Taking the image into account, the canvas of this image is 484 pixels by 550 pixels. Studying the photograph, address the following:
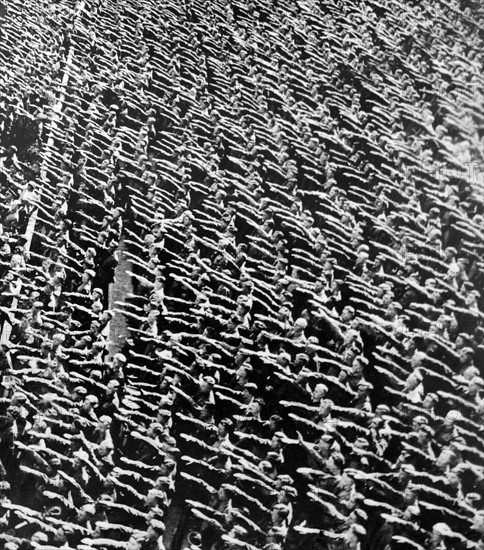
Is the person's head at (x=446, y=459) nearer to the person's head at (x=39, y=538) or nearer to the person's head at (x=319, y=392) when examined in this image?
the person's head at (x=319, y=392)

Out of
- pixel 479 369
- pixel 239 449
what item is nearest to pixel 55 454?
pixel 239 449

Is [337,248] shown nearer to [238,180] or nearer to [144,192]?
[238,180]

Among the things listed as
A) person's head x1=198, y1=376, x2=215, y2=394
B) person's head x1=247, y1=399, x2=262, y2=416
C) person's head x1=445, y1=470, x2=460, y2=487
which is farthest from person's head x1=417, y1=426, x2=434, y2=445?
person's head x1=198, y1=376, x2=215, y2=394

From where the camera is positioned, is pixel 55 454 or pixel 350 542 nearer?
pixel 350 542

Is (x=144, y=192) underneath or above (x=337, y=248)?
underneath

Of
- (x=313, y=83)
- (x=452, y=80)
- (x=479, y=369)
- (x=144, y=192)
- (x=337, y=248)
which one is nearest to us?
(x=479, y=369)

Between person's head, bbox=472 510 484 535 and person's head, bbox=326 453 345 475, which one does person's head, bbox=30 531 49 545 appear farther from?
person's head, bbox=472 510 484 535

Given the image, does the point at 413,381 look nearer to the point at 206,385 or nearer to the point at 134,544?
the point at 206,385

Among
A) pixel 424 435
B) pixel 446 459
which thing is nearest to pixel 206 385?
pixel 424 435

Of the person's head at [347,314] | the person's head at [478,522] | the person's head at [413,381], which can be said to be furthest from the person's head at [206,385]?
the person's head at [478,522]
